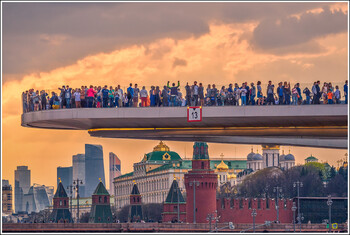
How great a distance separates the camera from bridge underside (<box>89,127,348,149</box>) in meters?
58.5

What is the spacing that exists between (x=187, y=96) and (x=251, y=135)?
495 cm

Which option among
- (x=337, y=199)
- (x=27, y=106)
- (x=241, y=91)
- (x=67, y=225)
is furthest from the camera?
(x=337, y=199)

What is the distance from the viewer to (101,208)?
505 feet

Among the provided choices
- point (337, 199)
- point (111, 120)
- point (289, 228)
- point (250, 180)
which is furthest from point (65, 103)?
point (250, 180)

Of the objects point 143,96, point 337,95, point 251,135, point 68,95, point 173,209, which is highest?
point 68,95

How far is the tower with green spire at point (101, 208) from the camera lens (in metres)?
151

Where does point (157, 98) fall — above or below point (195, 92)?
below

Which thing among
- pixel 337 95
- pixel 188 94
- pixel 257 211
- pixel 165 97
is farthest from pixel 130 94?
pixel 257 211

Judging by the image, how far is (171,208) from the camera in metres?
146

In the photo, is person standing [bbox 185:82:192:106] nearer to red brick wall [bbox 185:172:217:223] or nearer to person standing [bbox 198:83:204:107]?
person standing [bbox 198:83:204:107]

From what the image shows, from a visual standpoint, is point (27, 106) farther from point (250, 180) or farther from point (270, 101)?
point (250, 180)

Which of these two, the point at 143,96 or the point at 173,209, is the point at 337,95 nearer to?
the point at 143,96

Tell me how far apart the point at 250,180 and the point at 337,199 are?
37624mm

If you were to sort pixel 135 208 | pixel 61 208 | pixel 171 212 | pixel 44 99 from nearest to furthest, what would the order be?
pixel 44 99, pixel 171 212, pixel 135 208, pixel 61 208
